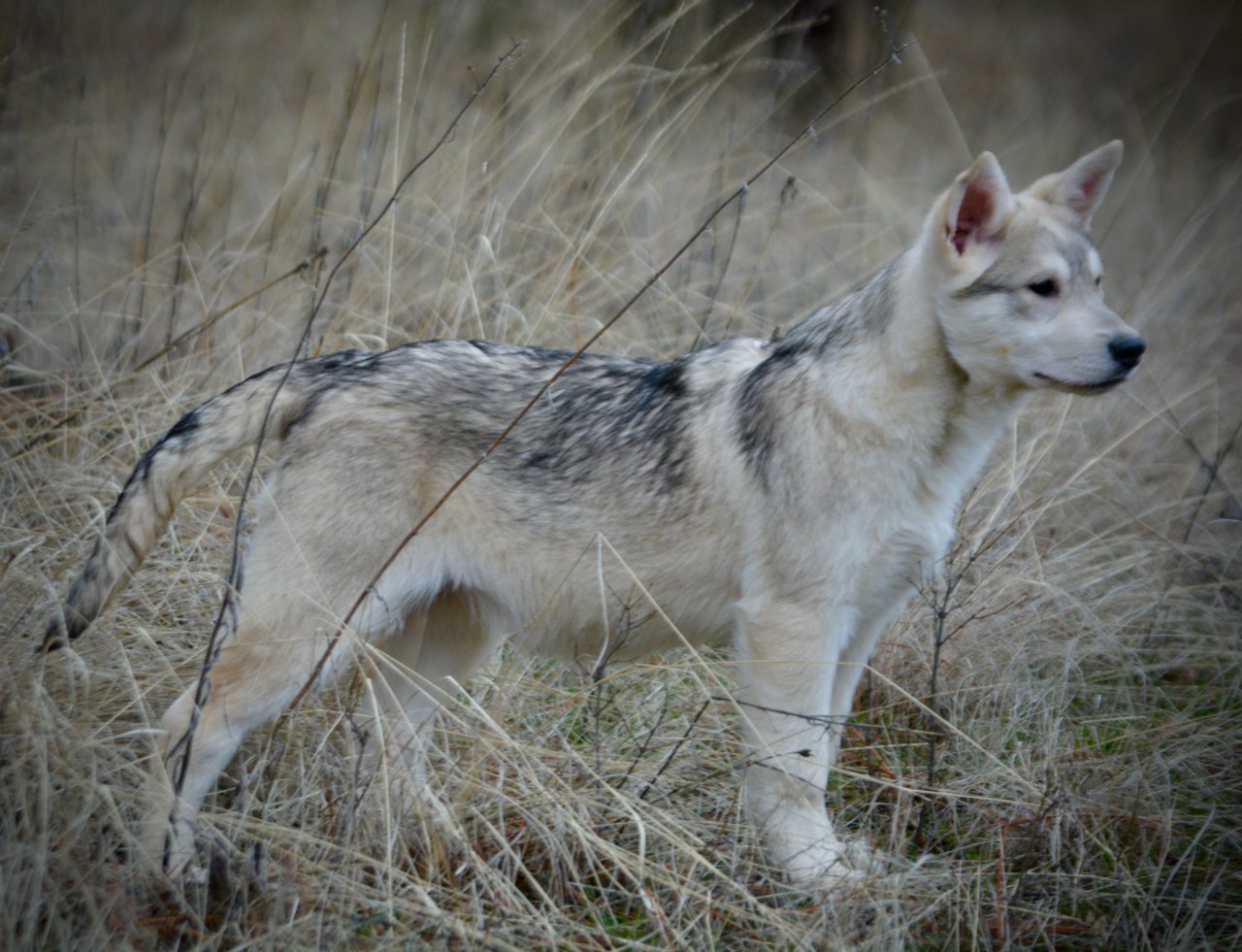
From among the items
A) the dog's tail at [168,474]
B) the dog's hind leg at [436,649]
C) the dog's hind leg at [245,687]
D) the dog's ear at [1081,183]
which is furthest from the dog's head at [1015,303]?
the dog's hind leg at [245,687]

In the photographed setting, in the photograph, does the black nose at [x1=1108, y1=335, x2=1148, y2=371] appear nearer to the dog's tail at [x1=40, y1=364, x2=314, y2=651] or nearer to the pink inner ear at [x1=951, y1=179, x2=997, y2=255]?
the pink inner ear at [x1=951, y1=179, x2=997, y2=255]

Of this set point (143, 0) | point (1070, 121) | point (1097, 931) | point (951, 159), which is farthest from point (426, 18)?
point (1097, 931)

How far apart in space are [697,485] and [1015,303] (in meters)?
1.07

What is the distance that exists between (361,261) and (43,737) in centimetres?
343

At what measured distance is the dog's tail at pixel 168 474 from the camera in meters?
3.10

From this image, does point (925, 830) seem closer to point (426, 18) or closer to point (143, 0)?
point (426, 18)

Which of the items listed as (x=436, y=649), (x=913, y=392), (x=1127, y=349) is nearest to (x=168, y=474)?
(x=436, y=649)

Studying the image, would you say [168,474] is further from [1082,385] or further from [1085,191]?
[1085,191]

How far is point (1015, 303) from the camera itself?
3.09 m

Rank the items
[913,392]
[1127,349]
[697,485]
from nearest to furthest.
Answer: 1. [1127,349]
2. [913,392]
3. [697,485]

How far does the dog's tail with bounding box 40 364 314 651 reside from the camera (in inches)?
122

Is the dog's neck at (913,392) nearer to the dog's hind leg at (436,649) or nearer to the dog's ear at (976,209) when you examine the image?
the dog's ear at (976,209)

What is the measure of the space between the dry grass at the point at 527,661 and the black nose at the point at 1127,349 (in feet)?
2.91

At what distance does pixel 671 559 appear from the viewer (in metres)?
3.41
